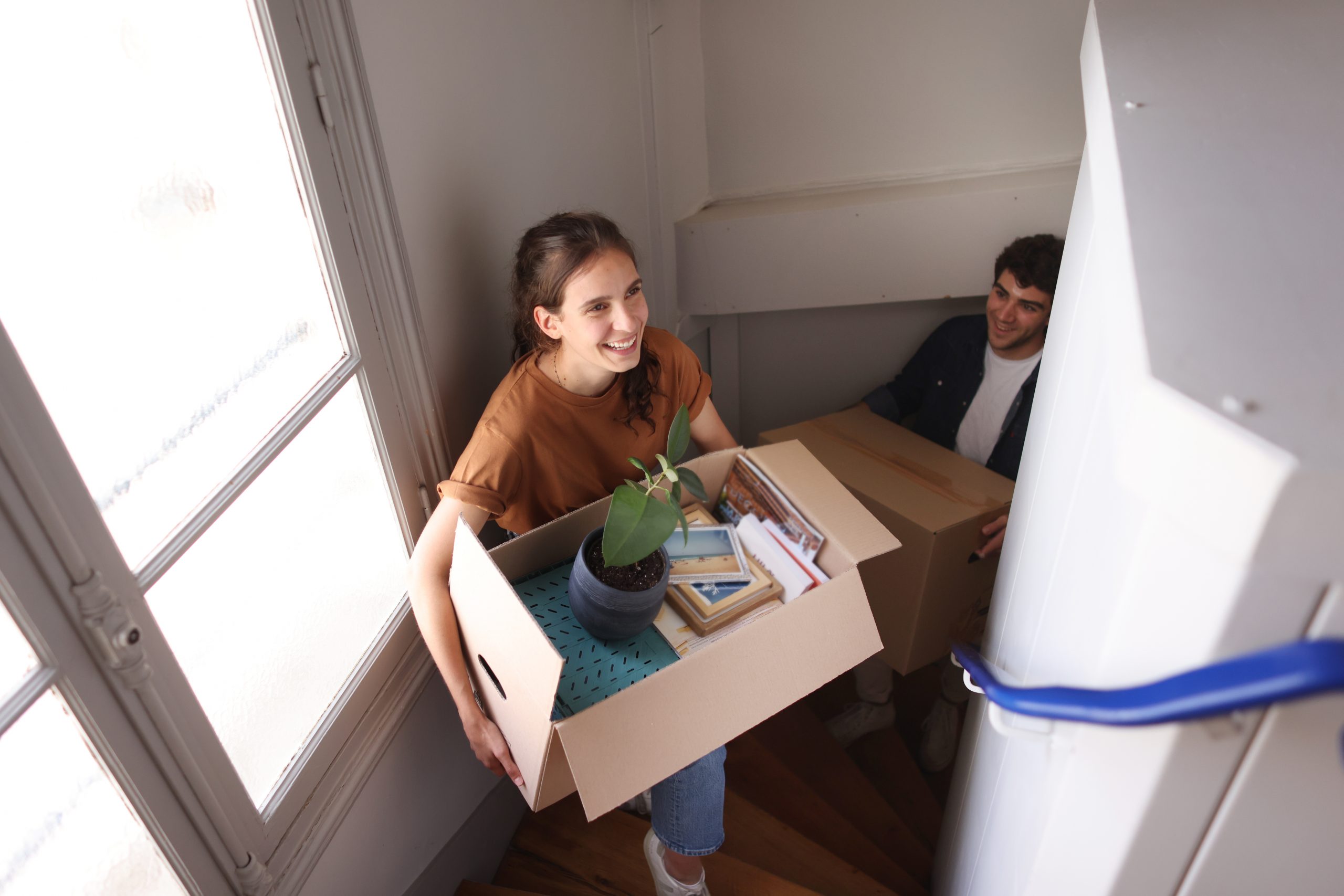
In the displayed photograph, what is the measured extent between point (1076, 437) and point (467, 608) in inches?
33.5

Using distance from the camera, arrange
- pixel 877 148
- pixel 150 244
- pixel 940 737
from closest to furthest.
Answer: pixel 150 244 < pixel 940 737 < pixel 877 148

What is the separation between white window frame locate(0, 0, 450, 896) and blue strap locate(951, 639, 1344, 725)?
0.93m

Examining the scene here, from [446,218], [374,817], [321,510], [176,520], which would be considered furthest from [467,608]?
[446,218]

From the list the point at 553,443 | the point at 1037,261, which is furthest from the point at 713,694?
the point at 1037,261

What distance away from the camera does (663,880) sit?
1504 millimetres

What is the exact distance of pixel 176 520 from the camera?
2.93 ft

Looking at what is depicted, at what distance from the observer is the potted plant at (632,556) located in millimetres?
1026

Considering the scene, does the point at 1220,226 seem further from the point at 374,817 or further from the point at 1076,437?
the point at 374,817

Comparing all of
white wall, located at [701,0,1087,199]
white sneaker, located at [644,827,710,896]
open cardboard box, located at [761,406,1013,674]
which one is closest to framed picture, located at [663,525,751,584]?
open cardboard box, located at [761,406,1013,674]

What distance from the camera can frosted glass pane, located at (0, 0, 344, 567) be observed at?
71 cm

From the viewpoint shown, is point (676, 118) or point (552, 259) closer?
point (552, 259)

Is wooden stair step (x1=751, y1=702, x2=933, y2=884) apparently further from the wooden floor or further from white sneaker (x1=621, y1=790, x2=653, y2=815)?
white sneaker (x1=621, y1=790, x2=653, y2=815)

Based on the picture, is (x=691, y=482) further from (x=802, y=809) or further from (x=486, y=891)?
(x=802, y=809)

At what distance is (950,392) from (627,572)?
4.58 feet
